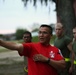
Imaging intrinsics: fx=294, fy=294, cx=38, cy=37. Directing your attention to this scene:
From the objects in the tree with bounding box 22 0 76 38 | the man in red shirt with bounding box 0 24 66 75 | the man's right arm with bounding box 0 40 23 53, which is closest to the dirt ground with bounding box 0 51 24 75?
the tree with bounding box 22 0 76 38

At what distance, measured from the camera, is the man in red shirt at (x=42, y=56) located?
306 centimetres

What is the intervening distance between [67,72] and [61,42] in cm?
74

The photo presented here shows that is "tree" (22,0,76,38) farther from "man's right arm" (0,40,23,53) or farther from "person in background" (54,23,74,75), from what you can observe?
"man's right arm" (0,40,23,53)

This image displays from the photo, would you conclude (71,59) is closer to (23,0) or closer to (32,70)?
(32,70)

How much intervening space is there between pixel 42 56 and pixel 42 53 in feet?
0.22

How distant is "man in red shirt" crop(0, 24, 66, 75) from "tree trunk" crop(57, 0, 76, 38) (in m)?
4.57

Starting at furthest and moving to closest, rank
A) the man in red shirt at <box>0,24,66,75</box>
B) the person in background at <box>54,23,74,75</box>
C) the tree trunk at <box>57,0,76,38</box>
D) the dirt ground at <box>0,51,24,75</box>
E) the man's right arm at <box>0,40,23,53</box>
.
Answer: the dirt ground at <box>0,51,24,75</box> → the tree trunk at <box>57,0,76,38</box> → the person in background at <box>54,23,74,75</box> → the man in red shirt at <box>0,24,66,75</box> → the man's right arm at <box>0,40,23,53</box>

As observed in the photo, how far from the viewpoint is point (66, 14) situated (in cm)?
786

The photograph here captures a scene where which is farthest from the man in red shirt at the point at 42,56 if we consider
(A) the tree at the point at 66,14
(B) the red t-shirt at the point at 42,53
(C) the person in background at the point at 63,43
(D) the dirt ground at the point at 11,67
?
(D) the dirt ground at the point at 11,67

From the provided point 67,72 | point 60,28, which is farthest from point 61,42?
point 67,72

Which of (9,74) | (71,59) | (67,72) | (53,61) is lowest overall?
(9,74)

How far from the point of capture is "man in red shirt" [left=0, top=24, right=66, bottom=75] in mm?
3057

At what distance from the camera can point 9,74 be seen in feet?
33.0

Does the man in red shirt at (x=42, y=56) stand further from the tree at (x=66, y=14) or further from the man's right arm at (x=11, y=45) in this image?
the tree at (x=66, y=14)
